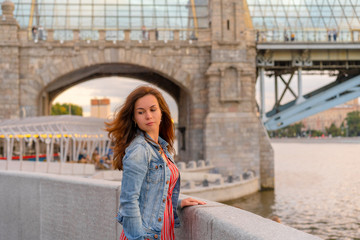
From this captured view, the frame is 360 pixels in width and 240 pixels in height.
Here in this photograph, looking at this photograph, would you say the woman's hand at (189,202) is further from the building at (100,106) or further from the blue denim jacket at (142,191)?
the building at (100,106)

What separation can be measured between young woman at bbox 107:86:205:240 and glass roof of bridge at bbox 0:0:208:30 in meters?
23.8

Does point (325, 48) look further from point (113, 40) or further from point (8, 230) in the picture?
point (8, 230)

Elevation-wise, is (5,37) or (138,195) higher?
(5,37)

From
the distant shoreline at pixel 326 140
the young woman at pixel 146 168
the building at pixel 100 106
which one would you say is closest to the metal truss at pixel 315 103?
the young woman at pixel 146 168

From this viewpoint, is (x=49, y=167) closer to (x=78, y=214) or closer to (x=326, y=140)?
(x=78, y=214)

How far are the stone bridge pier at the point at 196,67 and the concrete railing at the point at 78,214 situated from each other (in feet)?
64.1

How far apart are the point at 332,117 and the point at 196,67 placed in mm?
105023

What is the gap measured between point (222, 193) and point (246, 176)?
3230 mm

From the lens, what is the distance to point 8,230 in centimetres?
449

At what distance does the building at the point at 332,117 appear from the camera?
381 feet

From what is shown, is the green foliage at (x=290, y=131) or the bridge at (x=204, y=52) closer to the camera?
the bridge at (x=204, y=52)

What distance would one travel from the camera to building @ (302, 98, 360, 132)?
116006 millimetres

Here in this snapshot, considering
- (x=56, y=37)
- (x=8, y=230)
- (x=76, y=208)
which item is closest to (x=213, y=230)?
(x=76, y=208)

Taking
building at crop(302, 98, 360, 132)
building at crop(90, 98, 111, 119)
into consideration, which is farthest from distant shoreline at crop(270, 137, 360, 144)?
building at crop(90, 98, 111, 119)
